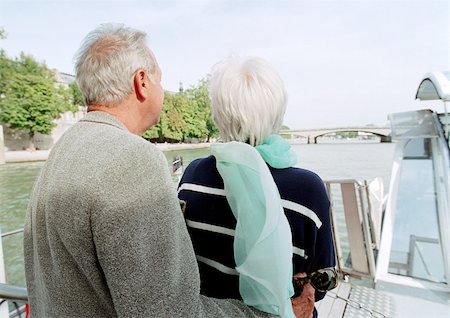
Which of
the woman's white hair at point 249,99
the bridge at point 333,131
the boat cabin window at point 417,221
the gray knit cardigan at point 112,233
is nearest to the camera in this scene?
the gray knit cardigan at point 112,233

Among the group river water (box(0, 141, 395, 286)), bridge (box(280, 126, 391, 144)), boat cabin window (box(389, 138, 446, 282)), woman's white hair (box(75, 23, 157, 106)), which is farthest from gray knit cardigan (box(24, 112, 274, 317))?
bridge (box(280, 126, 391, 144))

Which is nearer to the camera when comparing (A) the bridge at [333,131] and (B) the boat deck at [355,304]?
(B) the boat deck at [355,304]

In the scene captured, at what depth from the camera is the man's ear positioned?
86 centimetres

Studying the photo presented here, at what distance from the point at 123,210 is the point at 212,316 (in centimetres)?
34

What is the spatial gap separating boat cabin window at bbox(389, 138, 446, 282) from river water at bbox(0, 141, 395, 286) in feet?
2.03

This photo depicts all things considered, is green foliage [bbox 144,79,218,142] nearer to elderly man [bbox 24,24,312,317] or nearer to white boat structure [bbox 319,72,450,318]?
white boat structure [bbox 319,72,450,318]

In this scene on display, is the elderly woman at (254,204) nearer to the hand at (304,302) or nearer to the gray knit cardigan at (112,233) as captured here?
the hand at (304,302)

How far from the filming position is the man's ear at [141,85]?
0.86 metres

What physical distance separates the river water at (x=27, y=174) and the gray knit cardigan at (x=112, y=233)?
3557 mm

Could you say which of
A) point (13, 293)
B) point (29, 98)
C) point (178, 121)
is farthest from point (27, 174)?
point (13, 293)

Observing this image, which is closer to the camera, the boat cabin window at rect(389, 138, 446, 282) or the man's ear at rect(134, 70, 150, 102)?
the man's ear at rect(134, 70, 150, 102)

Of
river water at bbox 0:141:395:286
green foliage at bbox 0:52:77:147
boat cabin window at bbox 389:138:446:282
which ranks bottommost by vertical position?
river water at bbox 0:141:395:286

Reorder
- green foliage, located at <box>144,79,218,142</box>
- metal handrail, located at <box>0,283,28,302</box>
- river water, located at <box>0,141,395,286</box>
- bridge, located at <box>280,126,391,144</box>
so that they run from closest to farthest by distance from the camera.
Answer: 1. metal handrail, located at <box>0,283,28,302</box>
2. river water, located at <box>0,141,395,286</box>
3. bridge, located at <box>280,126,391,144</box>
4. green foliage, located at <box>144,79,218,142</box>

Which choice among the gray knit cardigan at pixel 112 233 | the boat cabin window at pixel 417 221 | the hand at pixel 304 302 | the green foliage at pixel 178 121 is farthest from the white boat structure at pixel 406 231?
the green foliage at pixel 178 121
